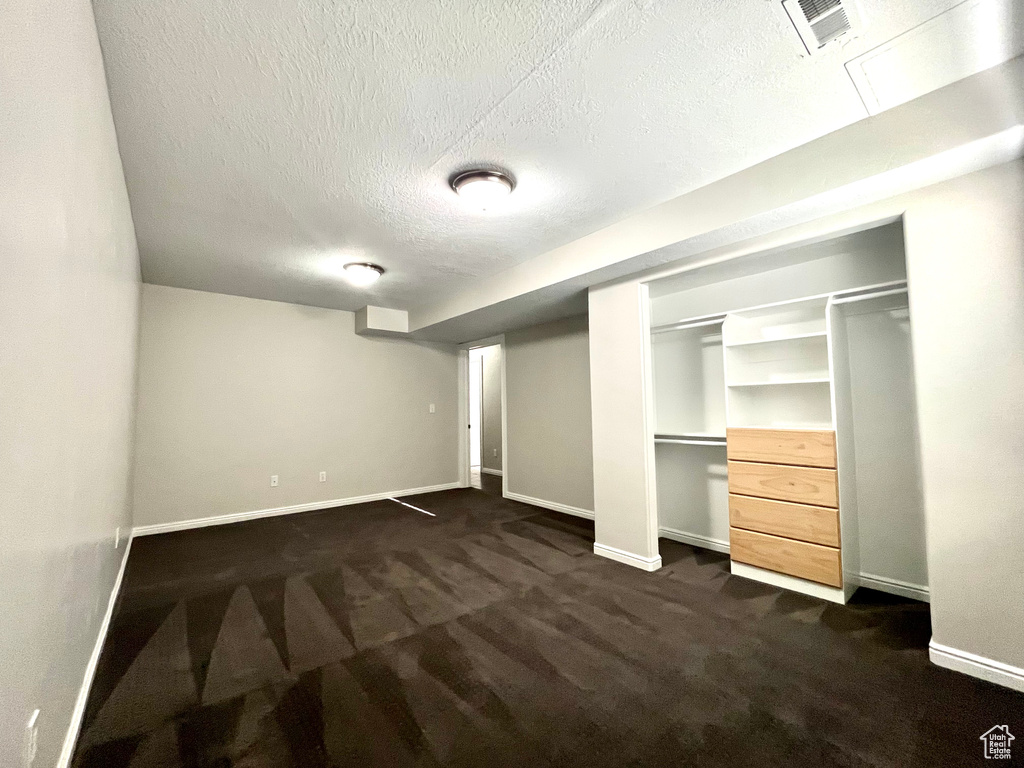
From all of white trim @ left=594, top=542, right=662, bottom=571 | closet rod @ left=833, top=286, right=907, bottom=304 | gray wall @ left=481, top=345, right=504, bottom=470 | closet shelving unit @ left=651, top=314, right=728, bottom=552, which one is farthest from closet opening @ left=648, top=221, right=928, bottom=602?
gray wall @ left=481, top=345, right=504, bottom=470

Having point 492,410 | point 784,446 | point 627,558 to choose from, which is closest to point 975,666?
point 784,446

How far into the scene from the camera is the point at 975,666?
73.3 inches

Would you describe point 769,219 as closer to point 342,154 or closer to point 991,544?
point 991,544

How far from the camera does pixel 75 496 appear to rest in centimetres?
148

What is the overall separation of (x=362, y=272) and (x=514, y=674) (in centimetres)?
323

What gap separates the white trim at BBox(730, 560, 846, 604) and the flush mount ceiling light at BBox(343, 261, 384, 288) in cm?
372

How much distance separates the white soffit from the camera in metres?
1.40

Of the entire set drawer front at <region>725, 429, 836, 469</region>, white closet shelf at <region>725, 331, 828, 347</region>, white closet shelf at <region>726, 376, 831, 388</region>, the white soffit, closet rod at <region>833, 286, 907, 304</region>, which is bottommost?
drawer front at <region>725, 429, 836, 469</region>

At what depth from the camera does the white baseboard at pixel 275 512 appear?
4156mm

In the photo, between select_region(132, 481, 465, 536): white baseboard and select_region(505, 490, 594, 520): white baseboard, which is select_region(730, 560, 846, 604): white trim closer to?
select_region(505, 490, 594, 520): white baseboard

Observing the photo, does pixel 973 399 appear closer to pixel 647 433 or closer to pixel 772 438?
pixel 772 438

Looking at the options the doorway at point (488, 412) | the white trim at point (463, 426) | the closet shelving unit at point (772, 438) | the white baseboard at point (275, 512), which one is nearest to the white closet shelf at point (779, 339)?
the closet shelving unit at point (772, 438)

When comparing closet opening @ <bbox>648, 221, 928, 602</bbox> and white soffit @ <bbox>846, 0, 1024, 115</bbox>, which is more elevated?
white soffit @ <bbox>846, 0, 1024, 115</bbox>

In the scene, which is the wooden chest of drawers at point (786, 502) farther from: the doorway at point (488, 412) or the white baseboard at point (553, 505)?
the doorway at point (488, 412)
